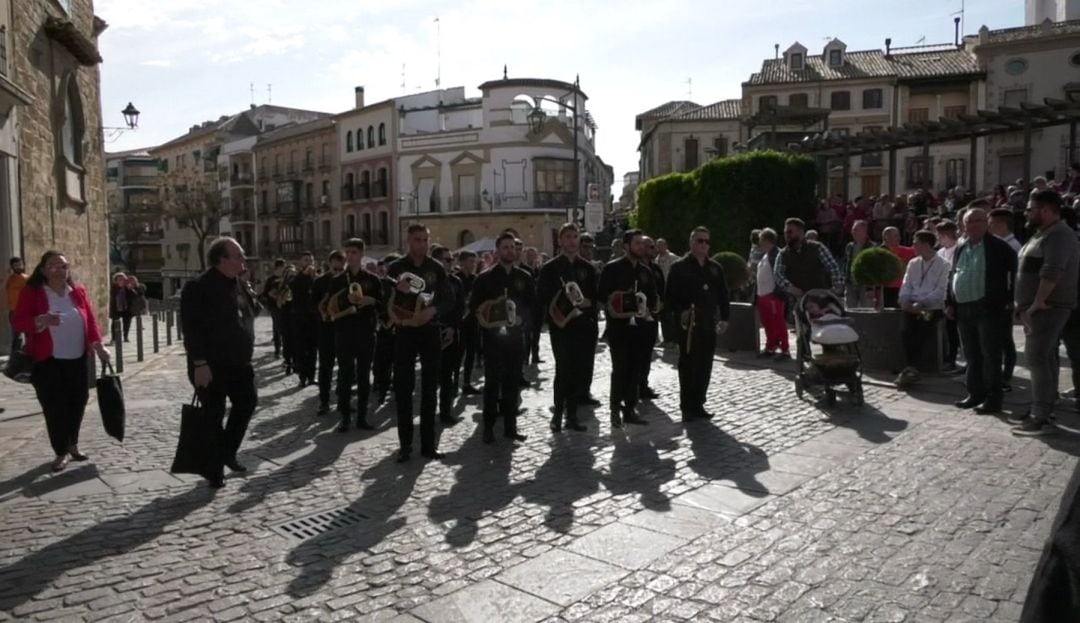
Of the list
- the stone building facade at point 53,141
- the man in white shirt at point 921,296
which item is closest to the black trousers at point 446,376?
the man in white shirt at point 921,296

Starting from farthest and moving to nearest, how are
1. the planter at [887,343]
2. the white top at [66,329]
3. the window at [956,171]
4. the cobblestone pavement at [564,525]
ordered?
1. the window at [956,171]
2. the planter at [887,343]
3. the white top at [66,329]
4. the cobblestone pavement at [564,525]

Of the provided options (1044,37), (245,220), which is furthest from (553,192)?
(245,220)

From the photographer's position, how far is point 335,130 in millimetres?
61344

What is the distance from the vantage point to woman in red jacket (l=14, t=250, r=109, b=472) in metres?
6.84

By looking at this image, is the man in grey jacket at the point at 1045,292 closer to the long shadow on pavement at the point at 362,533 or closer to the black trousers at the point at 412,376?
the black trousers at the point at 412,376

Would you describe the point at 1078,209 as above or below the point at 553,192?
below

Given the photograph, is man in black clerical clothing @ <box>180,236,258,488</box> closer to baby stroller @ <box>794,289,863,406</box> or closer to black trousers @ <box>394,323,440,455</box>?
black trousers @ <box>394,323,440,455</box>

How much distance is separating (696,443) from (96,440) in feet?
19.4

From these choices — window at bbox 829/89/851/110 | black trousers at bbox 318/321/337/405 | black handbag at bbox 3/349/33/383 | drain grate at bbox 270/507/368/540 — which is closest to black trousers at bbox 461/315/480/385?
black trousers at bbox 318/321/337/405

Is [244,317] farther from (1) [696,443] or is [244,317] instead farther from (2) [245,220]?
(2) [245,220]

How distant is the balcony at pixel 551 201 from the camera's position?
5125cm

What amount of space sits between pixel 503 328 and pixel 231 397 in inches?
98.5

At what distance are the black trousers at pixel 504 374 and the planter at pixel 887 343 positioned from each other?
16.7ft

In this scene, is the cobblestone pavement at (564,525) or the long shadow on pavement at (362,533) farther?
the long shadow on pavement at (362,533)
